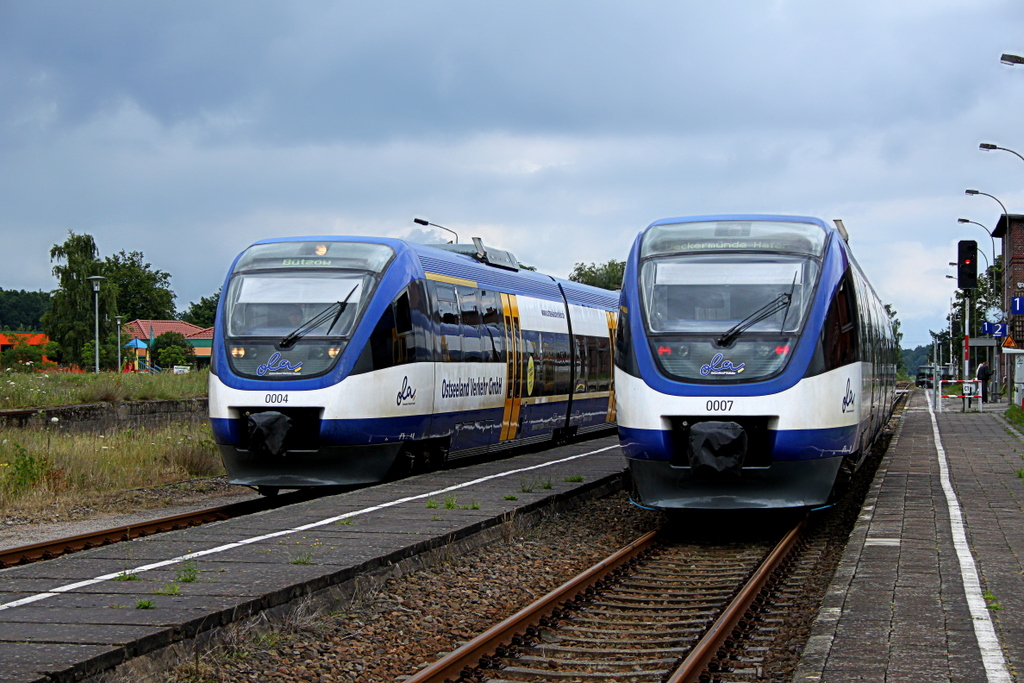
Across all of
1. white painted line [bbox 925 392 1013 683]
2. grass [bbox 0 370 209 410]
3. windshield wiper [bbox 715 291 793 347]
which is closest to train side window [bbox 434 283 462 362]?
windshield wiper [bbox 715 291 793 347]

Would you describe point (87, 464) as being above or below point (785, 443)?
below

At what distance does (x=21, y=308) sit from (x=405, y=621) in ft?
572

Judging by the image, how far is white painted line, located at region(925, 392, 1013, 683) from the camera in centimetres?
660

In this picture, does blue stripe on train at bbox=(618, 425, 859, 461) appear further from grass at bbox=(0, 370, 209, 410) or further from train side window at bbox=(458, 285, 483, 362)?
grass at bbox=(0, 370, 209, 410)

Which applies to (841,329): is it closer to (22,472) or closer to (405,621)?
(405,621)

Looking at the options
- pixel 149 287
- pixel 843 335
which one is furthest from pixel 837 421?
pixel 149 287

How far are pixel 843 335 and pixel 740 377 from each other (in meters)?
1.52

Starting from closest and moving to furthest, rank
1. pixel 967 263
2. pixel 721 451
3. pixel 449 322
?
1. pixel 721 451
2. pixel 449 322
3. pixel 967 263

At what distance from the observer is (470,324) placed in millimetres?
18875

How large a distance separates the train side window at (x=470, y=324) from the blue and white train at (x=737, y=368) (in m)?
5.84

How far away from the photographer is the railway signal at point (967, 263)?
1123 inches

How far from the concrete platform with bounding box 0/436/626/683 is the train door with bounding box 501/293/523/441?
543 cm

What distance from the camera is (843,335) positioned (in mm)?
12695

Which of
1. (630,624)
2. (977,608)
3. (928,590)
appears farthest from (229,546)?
(977,608)
